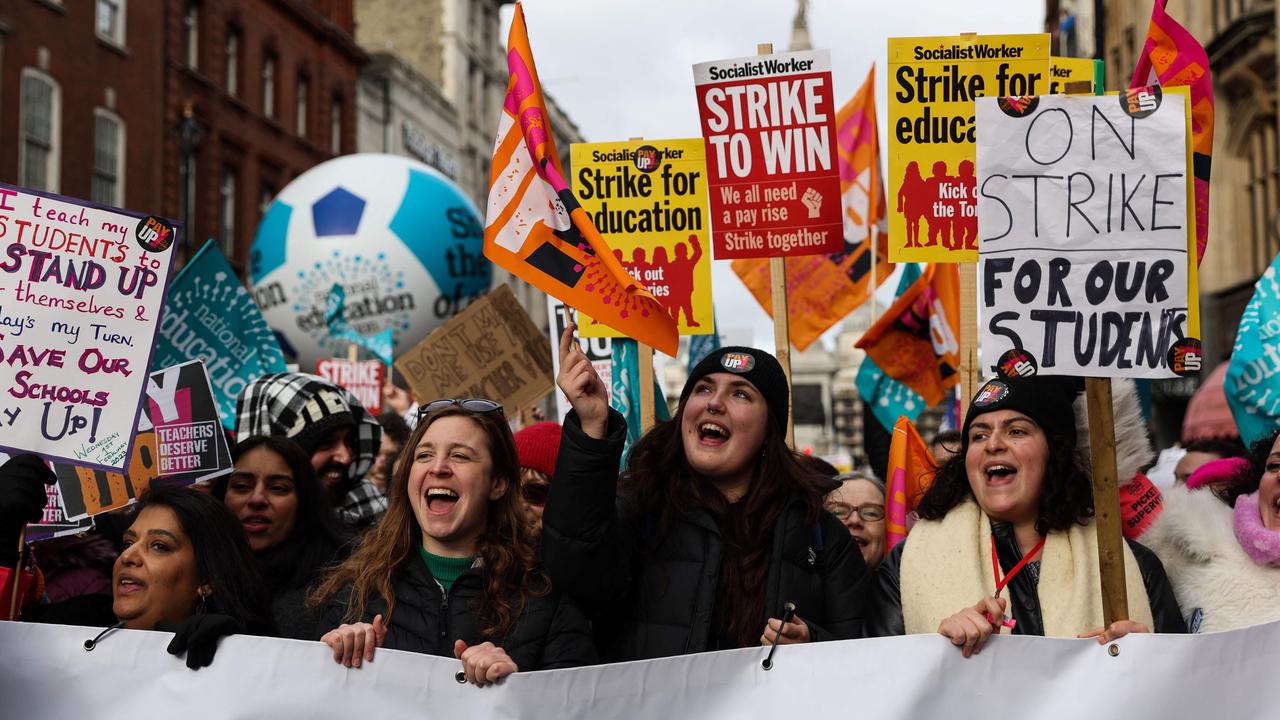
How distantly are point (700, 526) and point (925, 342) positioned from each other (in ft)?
15.0

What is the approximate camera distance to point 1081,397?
443 centimetres

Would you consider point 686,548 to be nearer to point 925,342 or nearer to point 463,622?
point 463,622

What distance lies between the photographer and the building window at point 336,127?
116 ft

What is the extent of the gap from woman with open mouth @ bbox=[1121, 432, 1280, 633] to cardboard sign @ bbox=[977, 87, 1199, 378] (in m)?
0.61

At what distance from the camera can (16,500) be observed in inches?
151

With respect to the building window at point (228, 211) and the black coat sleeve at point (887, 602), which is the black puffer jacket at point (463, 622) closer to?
the black coat sleeve at point (887, 602)

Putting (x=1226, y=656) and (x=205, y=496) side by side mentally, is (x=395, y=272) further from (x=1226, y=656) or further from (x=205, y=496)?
(x=1226, y=656)

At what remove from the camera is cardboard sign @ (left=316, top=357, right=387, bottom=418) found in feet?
33.1

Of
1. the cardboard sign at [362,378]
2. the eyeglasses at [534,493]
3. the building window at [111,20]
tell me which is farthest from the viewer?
the building window at [111,20]

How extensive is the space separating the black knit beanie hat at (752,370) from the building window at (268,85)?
28.9m

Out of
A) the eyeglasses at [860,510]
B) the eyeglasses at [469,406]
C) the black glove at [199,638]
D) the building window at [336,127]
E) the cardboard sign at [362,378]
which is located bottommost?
the black glove at [199,638]

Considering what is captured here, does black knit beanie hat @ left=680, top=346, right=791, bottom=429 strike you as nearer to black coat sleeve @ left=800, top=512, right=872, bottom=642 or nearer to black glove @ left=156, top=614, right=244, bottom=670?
black coat sleeve @ left=800, top=512, right=872, bottom=642

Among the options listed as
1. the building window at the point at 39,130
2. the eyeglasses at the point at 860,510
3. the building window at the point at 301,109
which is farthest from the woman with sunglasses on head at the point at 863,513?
the building window at the point at 301,109

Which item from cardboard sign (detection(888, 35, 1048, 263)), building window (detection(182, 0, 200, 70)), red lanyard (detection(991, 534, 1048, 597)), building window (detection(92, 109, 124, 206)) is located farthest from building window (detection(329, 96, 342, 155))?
red lanyard (detection(991, 534, 1048, 597))
